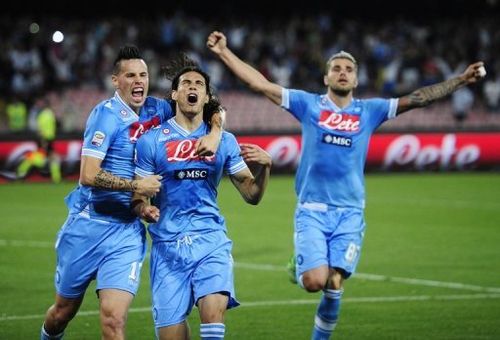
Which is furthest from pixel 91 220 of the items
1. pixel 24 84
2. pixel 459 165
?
pixel 24 84

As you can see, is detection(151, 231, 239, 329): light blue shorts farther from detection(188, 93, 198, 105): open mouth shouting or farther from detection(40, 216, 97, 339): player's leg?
detection(188, 93, 198, 105): open mouth shouting

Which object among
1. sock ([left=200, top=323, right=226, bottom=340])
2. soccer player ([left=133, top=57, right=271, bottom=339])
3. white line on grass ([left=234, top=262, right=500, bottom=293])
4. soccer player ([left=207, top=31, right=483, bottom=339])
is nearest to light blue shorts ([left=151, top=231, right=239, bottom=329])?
soccer player ([left=133, top=57, right=271, bottom=339])

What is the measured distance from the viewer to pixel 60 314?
314 inches

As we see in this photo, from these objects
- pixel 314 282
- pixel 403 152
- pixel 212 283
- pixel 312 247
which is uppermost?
pixel 212 283

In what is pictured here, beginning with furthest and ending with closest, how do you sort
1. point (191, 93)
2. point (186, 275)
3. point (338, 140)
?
point (338, 140) → point (191, 93) → point (186, 275)

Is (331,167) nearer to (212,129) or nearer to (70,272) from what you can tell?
(212,129)

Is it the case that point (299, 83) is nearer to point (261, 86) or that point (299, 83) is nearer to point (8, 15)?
point (8, 15)

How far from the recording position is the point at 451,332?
32.5ft

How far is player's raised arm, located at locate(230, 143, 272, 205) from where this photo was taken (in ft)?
23.8

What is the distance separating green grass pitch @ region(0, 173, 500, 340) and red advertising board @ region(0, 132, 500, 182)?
244 cm

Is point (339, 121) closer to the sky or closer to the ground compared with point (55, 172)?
closer to the sky

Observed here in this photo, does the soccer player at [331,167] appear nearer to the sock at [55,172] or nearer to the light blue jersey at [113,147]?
the light blue jersey at [113,147]

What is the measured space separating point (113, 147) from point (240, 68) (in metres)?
1.95

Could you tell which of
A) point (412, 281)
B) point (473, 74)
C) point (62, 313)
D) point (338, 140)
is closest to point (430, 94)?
point (473, 74)
